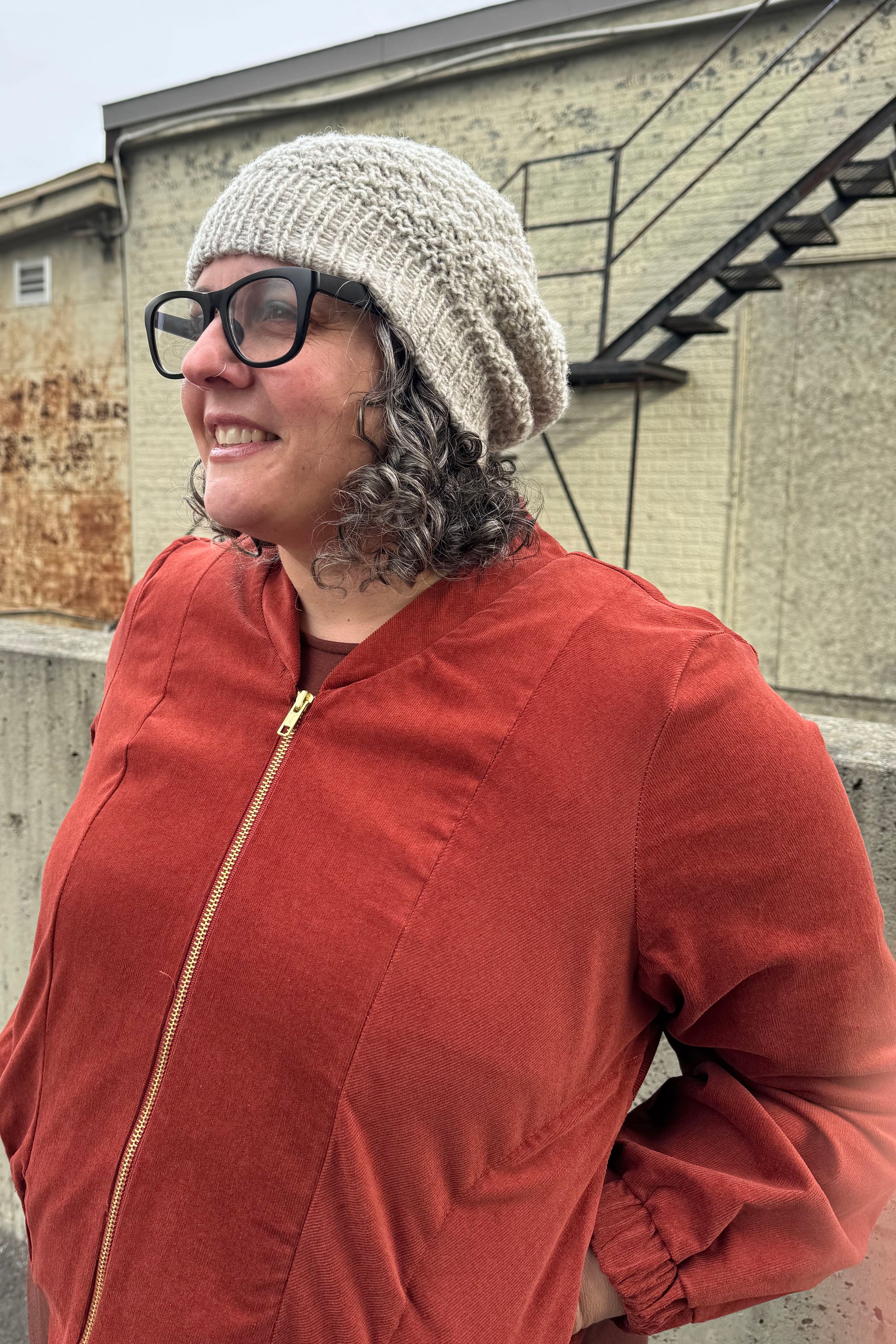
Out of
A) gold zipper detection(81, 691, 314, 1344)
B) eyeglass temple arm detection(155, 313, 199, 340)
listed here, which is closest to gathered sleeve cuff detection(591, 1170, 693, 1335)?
gold zipper detection(81, 691, 314, 1344)

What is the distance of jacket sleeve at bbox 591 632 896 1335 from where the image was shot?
1181mm

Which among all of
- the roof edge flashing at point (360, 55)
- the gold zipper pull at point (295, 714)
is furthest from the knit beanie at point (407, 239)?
the roof edge flashing at point (360, 55)

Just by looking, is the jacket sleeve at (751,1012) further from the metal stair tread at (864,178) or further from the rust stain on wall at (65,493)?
the rust stain on wall at (65,493)

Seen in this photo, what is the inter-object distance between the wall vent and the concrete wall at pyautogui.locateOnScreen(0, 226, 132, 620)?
68mm

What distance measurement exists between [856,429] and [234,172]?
653cm

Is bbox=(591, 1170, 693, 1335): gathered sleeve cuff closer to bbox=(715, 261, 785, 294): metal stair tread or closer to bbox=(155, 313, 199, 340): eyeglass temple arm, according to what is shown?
bbox=(155, 313, 199, 340): eyeglass temple arm

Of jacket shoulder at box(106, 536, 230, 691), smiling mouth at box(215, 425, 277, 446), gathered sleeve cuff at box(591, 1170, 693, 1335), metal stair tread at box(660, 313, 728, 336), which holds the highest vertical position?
metal stair tread at box(660, 313, 728, 336)

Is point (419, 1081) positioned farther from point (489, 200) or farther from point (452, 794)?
point (489, 200)

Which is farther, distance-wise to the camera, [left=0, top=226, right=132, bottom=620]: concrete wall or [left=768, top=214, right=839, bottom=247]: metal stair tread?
[left=0, top=226, right=132, bottom=620]: concrete wall

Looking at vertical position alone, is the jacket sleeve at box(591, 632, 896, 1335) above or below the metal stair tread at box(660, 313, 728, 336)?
below

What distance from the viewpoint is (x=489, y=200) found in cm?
146

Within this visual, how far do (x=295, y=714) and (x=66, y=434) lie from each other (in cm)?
1167

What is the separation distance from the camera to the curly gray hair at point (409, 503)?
4.54 ft

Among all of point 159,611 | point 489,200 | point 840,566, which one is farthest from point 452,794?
point 840,566
